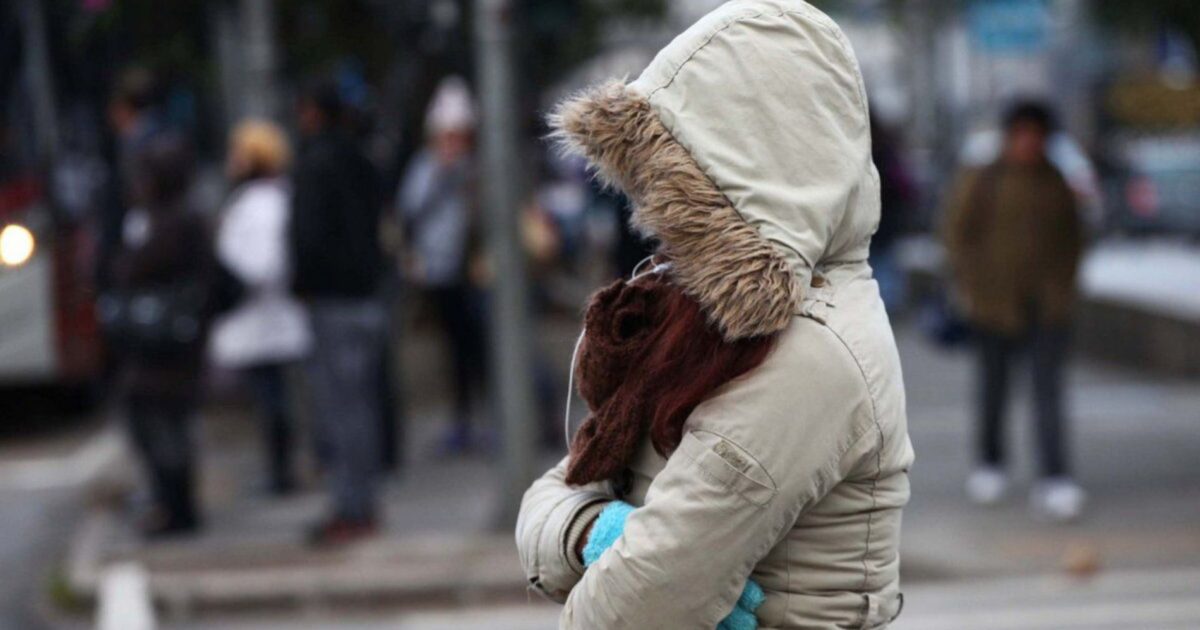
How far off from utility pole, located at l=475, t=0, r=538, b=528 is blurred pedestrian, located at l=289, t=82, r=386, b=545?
19.7 inches

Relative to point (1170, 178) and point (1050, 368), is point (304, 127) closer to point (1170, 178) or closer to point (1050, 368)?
point (1050, 368)

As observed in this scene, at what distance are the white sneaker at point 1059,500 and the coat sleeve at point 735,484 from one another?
248 inches

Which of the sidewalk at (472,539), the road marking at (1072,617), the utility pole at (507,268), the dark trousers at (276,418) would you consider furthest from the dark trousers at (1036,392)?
the dark trousers at (276,418)

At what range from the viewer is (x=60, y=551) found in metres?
8.98

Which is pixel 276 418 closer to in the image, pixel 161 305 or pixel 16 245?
pixel 161 305

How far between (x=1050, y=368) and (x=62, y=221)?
22.3 feet

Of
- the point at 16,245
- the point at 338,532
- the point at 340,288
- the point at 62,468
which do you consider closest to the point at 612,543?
the point at 340,288

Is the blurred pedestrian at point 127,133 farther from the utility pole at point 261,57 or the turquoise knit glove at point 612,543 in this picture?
the turquoise knit glove at point 612,543

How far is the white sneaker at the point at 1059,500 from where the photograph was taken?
26.9ft

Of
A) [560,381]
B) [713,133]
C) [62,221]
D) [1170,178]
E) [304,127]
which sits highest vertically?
[713,133]

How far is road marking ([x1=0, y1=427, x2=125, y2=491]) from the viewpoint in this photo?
35.7ft

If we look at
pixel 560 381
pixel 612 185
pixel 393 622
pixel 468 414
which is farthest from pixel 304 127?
pixel 612 185

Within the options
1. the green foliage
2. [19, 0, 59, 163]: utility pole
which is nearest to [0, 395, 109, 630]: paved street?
[19, 0, 59, 163]: utility pole

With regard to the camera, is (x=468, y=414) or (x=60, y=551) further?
(x=468, y=414)
